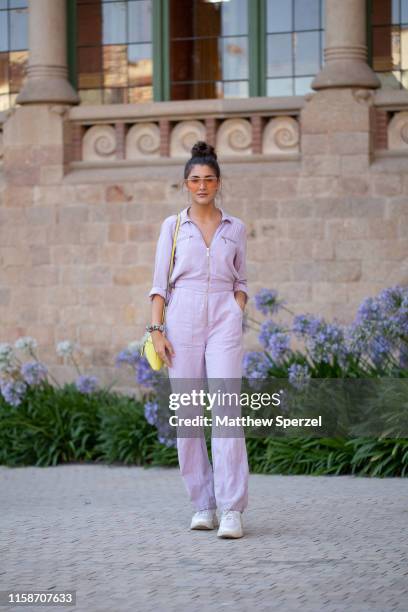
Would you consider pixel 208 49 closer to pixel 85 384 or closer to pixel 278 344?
pixel 85 384

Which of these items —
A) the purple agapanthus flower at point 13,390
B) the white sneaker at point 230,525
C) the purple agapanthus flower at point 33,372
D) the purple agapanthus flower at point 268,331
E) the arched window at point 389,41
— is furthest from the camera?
the arched window at point 389,41

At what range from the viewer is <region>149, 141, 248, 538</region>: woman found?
6688 millimetres

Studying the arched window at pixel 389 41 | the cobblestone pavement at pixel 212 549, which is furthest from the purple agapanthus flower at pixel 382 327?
the arched window at pixel 389 41

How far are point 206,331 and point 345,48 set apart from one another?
6735 mm

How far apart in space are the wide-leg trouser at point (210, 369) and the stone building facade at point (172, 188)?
5998 mm

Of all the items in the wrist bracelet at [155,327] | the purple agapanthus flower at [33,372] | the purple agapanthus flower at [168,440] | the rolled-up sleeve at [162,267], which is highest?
the rolled-up sleeve at [162,267]

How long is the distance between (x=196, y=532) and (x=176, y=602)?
1.65 metres

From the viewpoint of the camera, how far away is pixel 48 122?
1373 cm

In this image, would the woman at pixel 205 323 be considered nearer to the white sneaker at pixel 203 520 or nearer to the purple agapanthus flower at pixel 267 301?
the white sneaker at pixel 203 520

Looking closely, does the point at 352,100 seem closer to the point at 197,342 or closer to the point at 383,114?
the point at 383,114

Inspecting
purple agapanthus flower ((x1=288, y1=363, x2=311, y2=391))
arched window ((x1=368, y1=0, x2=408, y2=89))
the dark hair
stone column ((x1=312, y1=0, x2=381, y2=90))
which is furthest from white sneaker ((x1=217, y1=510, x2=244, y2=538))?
arched window ((x1=368, y1=0, x2=408, y2=89))

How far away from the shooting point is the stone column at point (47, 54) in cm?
1374

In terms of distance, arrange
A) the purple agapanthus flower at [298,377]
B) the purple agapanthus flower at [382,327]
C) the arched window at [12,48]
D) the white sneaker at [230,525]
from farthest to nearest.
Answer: the arched window at [12,48] → the purple agapanthus flower at [298,377] → the purple agapanthus flower at [382,327] → the white sneaker at [230,525]

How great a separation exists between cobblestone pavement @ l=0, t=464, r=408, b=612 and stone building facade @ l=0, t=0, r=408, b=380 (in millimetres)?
3934
